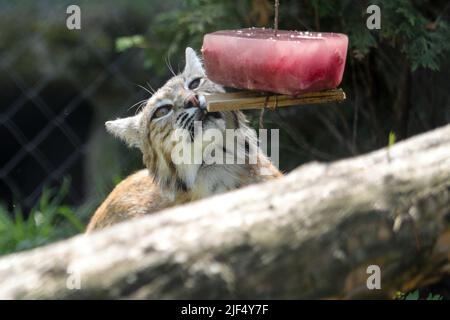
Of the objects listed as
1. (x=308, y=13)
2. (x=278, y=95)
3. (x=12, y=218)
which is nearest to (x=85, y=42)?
(x=12, y=218)

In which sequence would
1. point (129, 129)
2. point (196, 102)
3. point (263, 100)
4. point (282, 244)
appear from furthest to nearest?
point (129, 129) → point (196, 102) → point (263, 100) → point (282, 244)

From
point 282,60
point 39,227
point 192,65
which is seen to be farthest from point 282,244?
point 39,227

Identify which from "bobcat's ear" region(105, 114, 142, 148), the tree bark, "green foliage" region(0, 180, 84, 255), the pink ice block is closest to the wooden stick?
the pink ice block

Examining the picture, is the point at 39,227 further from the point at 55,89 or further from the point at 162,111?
the point at 162,111

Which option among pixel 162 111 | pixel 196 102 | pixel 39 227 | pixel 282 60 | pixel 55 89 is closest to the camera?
pixel 282 60

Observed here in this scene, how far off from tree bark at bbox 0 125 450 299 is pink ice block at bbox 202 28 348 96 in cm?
68

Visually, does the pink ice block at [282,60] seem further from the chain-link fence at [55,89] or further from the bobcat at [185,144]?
the chain-link fence at [55,89]

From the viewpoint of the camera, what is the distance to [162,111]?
3990mm

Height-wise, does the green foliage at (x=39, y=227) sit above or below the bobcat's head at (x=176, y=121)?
below

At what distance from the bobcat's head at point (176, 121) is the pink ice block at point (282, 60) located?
0.60 metres

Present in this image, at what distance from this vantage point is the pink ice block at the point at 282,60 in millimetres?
2986

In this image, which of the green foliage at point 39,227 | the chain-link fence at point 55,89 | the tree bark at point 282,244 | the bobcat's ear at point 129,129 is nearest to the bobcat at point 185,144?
the bobcat's ear at point 129,129

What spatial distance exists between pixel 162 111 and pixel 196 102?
28cm

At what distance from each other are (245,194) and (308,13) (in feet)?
8.76
